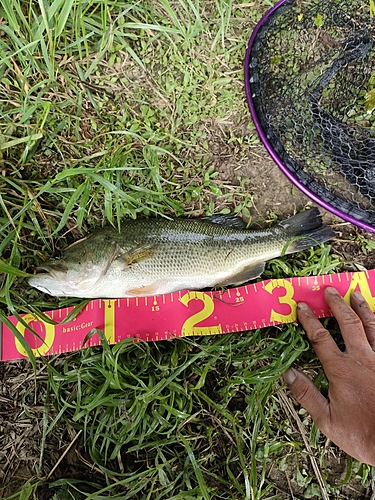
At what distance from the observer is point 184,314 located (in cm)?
299

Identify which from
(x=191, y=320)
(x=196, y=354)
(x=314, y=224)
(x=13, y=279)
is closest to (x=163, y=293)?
(x=191, y=320)

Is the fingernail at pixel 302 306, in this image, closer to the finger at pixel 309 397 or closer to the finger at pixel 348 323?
the finger at pixel 348 323

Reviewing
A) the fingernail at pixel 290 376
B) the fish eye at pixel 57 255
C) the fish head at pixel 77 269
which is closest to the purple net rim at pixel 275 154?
the fingernail at pixel 290 376

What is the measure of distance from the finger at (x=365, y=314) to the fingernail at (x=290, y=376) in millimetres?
602

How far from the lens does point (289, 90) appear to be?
3188mm

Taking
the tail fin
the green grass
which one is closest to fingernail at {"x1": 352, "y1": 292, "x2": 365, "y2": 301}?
the green grass

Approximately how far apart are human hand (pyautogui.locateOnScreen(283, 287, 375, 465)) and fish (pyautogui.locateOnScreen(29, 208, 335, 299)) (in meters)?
0.51

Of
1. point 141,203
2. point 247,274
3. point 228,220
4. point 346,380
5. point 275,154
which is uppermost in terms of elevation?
point 275,154

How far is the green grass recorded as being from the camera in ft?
9.28

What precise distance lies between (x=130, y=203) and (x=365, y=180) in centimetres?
189

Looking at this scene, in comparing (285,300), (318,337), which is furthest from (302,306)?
(318,337)

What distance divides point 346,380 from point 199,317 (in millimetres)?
1112

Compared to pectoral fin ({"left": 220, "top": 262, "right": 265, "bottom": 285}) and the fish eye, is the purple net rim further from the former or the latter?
the fish eye

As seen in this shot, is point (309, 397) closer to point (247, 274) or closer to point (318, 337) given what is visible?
point (318, 337)
